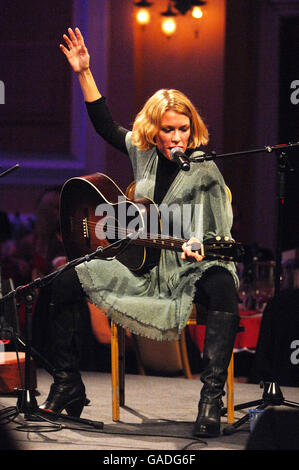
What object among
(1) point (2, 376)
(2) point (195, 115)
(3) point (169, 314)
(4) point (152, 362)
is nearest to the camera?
(3) point (169, 314)

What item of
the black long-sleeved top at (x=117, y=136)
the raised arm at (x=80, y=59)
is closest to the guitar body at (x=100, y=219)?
the black long-sleeved top at (x=117, y=136)

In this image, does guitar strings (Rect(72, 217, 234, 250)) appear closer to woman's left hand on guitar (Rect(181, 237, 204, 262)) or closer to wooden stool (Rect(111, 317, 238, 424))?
woman's left hand on guitar (Rect(181, 237, 204, 262))

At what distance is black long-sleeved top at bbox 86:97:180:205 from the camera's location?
3.46 meters

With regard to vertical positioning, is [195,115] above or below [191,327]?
above

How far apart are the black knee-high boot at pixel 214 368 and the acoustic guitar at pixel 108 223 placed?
0.28m

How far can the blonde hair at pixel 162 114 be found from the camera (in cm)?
332

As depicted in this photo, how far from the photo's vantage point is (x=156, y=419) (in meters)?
3.36

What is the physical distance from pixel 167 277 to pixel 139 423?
2.01ft

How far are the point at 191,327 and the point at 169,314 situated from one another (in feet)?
5.41

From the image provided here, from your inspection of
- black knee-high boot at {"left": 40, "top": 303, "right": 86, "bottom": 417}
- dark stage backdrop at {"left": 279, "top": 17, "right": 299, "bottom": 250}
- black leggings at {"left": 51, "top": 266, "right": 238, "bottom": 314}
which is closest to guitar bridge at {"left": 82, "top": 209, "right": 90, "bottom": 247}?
black knee-high boot at {"left": 40, "top": 303, "right": 86, "bottom": 417}

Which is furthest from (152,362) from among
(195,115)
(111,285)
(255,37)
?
Answer: (255,37)

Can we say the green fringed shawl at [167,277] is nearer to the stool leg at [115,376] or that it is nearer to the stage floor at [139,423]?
the stool leg at [115,376]

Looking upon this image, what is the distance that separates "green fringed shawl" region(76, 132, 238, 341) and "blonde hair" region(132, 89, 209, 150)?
5.0 inches

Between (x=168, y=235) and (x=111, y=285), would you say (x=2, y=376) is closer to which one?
(x=111, y=285)
